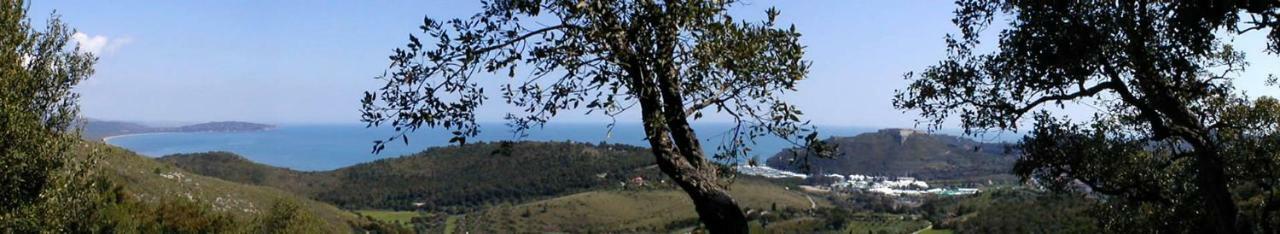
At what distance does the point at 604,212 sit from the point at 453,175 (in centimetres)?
4850

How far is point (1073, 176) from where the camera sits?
9508mm

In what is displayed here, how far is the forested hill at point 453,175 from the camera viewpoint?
126 metres

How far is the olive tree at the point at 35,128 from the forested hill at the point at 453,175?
344ft

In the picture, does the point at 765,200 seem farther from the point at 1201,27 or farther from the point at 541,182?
the point at 1201,27

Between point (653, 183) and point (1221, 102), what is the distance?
769 cm

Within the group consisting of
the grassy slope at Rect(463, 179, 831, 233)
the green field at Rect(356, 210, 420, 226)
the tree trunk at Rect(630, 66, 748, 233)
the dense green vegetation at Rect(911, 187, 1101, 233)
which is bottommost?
the green field at Rect(356, 210, 420, 226)

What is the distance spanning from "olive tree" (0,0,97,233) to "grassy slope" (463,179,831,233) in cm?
8094

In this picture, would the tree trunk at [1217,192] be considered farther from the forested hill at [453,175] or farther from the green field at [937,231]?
the forested hill at [453,175]

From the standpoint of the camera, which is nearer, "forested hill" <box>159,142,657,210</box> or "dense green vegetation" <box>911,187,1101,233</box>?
"dense green vegetation" <box>911,187,1101,233</box>

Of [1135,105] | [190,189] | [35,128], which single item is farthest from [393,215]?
[1135,105]

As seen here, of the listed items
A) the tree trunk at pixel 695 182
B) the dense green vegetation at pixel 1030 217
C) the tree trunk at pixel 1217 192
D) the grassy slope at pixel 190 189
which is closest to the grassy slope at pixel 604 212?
the grassy slope at pixel 190 189

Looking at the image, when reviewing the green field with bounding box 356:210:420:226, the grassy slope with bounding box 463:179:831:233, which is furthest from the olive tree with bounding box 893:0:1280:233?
the green field with bounding box 356:210:420:226

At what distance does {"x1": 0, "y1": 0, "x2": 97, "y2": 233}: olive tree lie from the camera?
11891 mm

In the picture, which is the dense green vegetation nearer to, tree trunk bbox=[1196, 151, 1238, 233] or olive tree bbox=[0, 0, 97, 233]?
tree trunk bbox=[1196, 151, 1238, 233]
